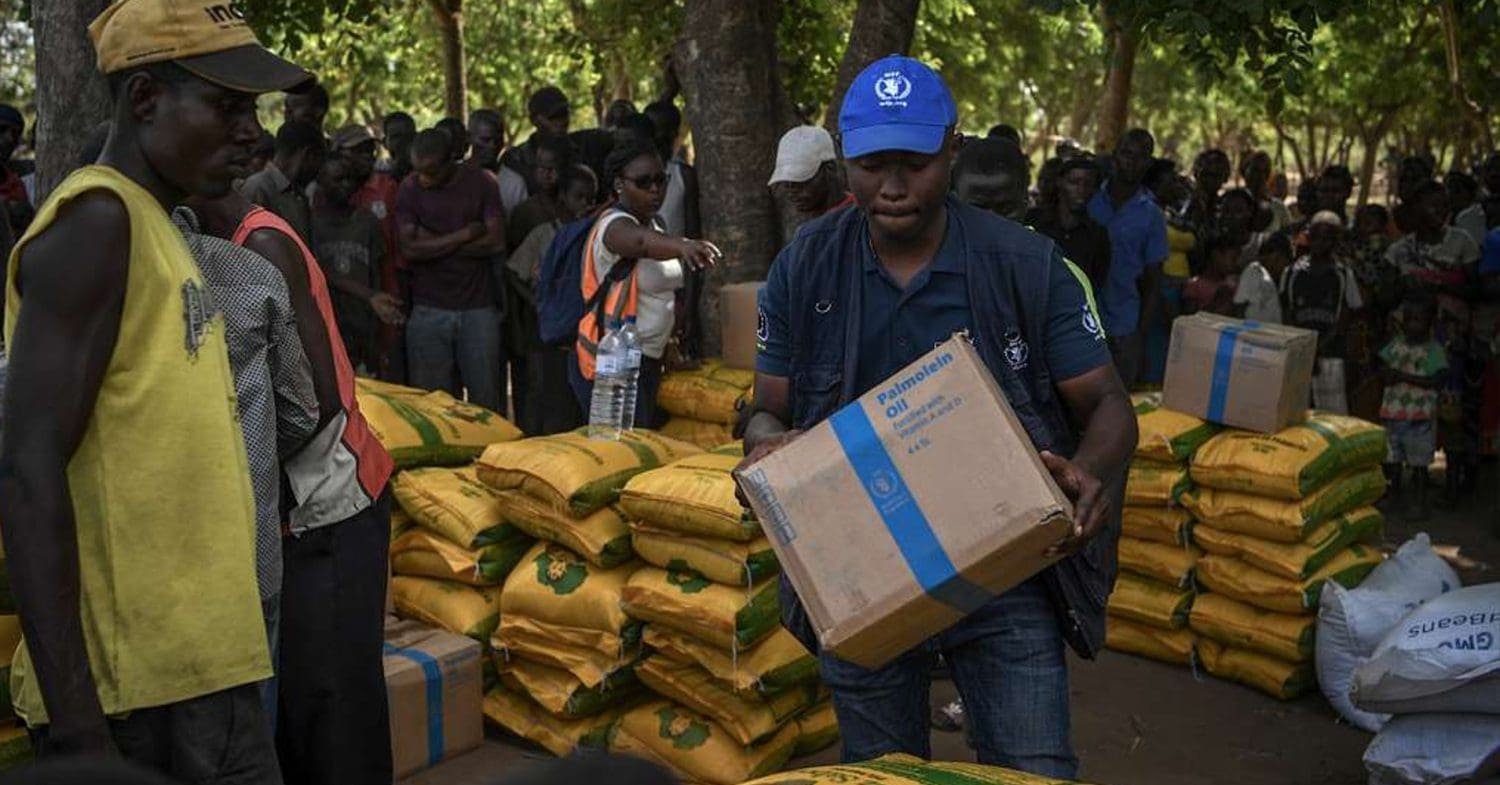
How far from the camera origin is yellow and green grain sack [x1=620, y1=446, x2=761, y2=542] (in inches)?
175

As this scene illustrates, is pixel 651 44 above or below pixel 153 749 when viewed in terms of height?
above

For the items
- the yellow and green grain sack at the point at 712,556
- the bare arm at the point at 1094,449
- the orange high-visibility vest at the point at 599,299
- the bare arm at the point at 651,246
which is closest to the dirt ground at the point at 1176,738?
the yellow and green grain sack at the point at 712,556

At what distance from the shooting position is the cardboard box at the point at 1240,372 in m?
5.62

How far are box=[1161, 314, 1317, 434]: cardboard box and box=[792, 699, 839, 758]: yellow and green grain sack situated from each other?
196 centimetres

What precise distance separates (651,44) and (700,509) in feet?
25.5

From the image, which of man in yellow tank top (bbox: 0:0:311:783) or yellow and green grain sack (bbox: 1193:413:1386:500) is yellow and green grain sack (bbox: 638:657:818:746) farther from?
man in yellow tank top (bbox: 0:0:311:783)

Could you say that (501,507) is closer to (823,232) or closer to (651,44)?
(823,232)

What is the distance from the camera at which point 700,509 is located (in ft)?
14.6

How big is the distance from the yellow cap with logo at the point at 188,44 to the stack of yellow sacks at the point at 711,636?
2.32m

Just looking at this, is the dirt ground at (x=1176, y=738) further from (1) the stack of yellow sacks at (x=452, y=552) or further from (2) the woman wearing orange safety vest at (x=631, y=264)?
(2) the woman wearing orange safety vest at (x=631, y=264)

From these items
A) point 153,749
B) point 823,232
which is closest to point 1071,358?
point 823,232

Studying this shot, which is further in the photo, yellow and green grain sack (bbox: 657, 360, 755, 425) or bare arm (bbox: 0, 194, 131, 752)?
yellow and green grain sack (bbox: 657, 360, 755, 425)

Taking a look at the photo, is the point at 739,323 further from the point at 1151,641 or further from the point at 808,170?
the point at 1151,641

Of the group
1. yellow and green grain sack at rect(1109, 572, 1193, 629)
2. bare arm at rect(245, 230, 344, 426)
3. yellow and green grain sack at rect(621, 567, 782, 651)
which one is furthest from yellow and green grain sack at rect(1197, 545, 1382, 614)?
bare arm at rect(245, 230, 344, 426)
